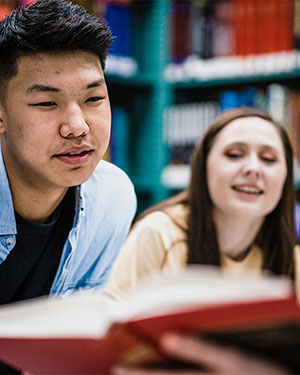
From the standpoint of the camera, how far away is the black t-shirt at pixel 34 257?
1.08 meters

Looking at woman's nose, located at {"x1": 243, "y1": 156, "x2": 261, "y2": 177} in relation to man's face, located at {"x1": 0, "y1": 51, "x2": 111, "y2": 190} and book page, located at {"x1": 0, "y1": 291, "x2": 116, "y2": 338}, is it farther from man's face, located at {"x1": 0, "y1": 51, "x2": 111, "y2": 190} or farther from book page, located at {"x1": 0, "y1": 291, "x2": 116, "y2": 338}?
book page, located at {"x1": 0, "y1": 291, "x2": 116, "y2": 338}

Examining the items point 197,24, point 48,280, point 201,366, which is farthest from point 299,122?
point 201,366

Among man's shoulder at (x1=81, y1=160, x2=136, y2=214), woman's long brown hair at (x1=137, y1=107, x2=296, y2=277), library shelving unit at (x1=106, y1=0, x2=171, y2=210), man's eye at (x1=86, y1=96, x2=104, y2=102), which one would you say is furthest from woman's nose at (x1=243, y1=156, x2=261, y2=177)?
library shelving unit at (x1=106, y1=0, x2=171, y2=210)

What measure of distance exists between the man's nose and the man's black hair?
11 cm

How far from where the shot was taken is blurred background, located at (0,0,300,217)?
99.0 inches

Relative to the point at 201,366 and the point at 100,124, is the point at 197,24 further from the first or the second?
the point at 201,366

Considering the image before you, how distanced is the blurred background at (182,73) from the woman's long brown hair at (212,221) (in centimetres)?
91

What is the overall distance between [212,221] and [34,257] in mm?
591

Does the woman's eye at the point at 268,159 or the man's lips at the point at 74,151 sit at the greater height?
the man's lips at the point at 74,151

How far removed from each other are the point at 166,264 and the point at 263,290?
3.28 feet

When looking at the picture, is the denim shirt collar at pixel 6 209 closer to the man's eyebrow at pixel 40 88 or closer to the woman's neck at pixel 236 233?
the man's eyebrow at pixel 40 88

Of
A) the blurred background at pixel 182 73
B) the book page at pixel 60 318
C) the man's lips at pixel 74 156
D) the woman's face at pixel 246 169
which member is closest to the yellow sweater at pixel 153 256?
the woman's face at pixel 246 169

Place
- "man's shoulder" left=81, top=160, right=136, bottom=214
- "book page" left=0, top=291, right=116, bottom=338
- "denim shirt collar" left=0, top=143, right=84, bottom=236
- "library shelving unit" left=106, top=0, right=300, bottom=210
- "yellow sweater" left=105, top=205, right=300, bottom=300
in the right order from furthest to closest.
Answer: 1. "library shelving unit" left=106, top=0, right=300, bottom=210
2. "yellow sweater" left=105, top=205, right=300, bottom=300
3. "man's shoulder" left=81, top=160, right=136, bottom=214
4. "denim shirt collar" left=0, top=143, right=84, bottom=236
5. "book page" left=0, top=291, right=116, bottom=338

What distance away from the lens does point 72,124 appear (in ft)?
3.01
